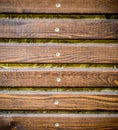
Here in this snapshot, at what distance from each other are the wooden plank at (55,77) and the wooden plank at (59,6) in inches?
19.5

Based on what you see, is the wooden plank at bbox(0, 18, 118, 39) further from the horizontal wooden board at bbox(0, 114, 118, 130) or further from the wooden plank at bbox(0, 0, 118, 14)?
the horizontal wooden board at bbox(0, 114, 118, 130)

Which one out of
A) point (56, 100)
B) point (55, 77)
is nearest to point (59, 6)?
point (55, 77)

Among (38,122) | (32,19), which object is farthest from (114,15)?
(38,122)

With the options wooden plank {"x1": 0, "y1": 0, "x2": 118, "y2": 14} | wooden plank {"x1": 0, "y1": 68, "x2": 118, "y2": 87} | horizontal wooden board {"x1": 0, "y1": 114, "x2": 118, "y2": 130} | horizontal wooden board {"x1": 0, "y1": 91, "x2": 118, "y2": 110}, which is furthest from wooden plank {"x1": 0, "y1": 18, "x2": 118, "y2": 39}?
horizontal wooden board {"x1": 0, "y1": 114, "x2": 118, "y2": 130}

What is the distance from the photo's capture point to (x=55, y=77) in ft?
6.87

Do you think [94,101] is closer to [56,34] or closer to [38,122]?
[38,122]

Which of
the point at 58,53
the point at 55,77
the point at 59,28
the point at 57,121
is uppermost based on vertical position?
the point at 59,28

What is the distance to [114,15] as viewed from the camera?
81.6 inches

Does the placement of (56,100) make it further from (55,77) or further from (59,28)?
(59,28)

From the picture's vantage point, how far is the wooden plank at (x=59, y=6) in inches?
79.5

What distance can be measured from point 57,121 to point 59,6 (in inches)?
38.9

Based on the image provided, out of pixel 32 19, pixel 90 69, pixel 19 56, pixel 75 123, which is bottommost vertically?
pixel 75 123

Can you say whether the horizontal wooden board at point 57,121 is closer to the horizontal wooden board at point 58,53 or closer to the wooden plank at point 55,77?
the wooden plank at point 55,77

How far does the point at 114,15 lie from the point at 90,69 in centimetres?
50
